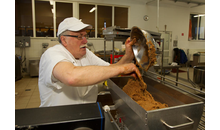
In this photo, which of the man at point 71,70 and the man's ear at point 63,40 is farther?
the man's ear at point 63,40

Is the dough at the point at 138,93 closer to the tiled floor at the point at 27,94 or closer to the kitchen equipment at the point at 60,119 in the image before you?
the kitchen equipment at the point at 60,119

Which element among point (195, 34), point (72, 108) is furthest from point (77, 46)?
point (195, 34)

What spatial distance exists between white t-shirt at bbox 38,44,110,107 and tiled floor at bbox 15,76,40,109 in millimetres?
2412

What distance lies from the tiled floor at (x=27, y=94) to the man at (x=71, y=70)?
95.9 inches

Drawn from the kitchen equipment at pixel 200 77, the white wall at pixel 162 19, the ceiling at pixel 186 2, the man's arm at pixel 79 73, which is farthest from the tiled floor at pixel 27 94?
the ceiling at pixel 186 2

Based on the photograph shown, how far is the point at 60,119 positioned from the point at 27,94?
157 inches

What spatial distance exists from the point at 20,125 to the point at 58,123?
139 mm

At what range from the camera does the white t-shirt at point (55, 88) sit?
1024 millimetres

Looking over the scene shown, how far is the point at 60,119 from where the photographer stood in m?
0.63

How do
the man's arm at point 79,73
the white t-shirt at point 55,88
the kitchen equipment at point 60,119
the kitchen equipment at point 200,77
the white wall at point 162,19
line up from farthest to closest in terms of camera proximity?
the white wall at point 162,19 → the kitchen equipment at point 200,77 → the white t-shirt at point 55,88 → the man's arm at point 79,73 → the kitchen equipment at point 60,119

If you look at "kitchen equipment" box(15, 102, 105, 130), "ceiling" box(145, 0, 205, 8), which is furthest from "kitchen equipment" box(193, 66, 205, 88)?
"ceiling" box(145, 0, 205, 8)

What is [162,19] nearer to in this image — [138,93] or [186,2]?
[186,2]

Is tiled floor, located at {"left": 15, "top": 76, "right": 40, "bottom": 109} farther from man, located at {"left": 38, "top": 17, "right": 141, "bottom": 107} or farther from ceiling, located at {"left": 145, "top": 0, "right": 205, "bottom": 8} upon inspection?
ceiling, located at {"left": 145, "top": 0, "right": 205, "bottom": 8}

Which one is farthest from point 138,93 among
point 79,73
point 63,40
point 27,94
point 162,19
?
point 162,19
